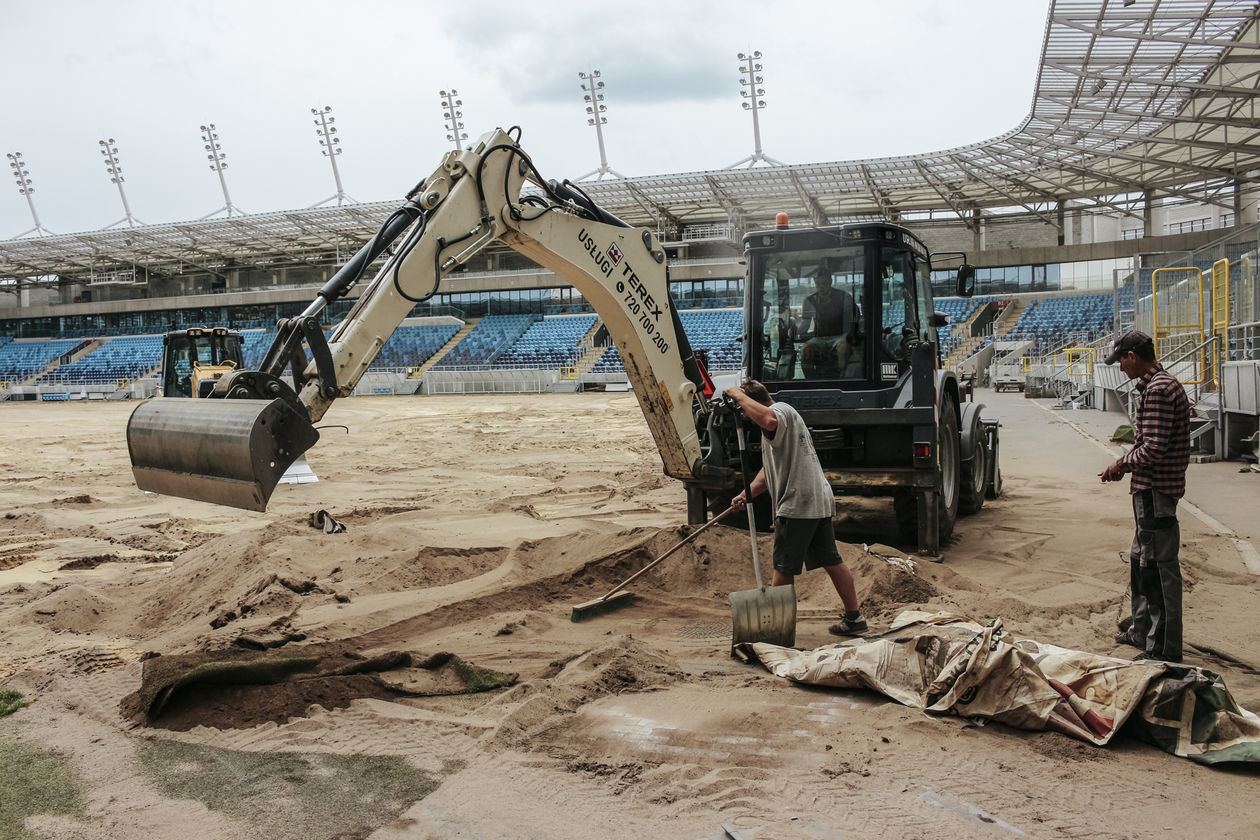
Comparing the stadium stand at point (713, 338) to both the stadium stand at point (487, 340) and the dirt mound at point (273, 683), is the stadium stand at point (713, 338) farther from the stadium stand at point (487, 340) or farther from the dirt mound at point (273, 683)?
the dirt mound at point (273, 683)

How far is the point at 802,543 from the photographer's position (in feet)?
17.7

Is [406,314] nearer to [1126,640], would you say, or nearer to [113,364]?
[1126,640]

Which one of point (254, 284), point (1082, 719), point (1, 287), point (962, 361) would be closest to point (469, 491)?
point (1082, 719)

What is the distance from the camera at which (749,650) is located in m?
4.92

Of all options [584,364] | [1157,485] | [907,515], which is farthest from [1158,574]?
[584,364]

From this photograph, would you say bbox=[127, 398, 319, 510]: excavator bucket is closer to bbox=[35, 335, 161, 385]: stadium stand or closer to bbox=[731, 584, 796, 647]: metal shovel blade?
bbox=[731, 584, 796, 647]: metal shovel blade

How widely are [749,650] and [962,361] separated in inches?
1453

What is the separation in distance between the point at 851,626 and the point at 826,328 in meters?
3.06

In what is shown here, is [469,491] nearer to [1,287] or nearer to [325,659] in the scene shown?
[325,659]

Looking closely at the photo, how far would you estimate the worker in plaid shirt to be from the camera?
15.2ft

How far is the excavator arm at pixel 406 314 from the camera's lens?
174 inches

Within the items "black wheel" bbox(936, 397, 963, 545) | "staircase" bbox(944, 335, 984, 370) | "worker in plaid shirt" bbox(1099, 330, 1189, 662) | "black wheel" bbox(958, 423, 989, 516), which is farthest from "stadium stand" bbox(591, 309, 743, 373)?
"worker in plaid shirt" bbox(1099, 330, 1189, 662)

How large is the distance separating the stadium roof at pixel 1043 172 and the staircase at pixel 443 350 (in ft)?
25.2

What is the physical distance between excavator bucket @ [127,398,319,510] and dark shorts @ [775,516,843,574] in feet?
9.05
